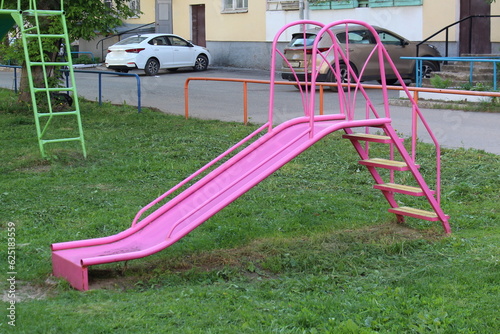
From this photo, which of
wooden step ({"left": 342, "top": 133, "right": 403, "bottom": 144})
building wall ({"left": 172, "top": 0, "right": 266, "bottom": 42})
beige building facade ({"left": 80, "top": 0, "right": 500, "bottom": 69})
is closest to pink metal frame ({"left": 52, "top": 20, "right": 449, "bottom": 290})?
wooden step ({"left": 342, "top": 133, "right": 403, "bottom": 144})

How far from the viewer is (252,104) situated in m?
A: 17.4

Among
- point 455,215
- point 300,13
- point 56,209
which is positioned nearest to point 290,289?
point 455,215

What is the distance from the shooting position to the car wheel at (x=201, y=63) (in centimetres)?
2911

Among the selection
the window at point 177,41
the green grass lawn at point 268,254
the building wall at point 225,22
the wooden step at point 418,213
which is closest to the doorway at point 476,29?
the building wall at point 225,22

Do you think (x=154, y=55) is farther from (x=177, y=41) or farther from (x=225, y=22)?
(x=225, y=22)

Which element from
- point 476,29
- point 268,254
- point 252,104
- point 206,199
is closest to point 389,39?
point 476,29

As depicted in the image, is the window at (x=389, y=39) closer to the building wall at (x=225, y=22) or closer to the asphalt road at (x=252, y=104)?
the asphalt road at (x=252, y=104)

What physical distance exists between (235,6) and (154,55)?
4253 mm

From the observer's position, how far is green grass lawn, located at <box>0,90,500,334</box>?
15.4ft

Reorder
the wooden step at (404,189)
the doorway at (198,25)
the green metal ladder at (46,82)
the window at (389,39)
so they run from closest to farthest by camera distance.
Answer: the wooden step at (404,189)
the green metal ladder at (46,82)
the window at (389,39)
the doorway at (198,25)

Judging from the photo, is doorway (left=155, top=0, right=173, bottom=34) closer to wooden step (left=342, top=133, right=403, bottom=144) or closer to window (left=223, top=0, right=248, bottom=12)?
window (left=223, top=0, right=248, bottom=12)

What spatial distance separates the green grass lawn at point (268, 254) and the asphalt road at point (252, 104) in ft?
7.00

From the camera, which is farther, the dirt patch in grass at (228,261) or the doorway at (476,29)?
the doorway at (476,29)

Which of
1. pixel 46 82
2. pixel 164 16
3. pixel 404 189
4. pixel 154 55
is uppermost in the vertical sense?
pixel 164 16
